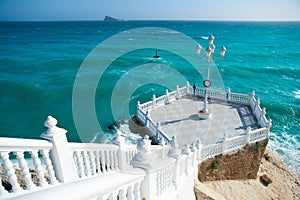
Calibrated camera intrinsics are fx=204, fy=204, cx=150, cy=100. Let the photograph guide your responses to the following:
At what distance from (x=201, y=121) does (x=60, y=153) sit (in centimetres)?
988

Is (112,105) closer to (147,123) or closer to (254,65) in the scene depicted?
(147,123)

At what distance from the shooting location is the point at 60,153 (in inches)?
140

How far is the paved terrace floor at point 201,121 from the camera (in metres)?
11.0

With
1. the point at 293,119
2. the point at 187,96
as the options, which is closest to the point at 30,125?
the point at 187,96

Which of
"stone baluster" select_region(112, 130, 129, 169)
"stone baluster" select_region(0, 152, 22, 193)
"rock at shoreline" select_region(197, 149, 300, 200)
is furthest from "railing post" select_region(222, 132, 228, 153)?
"stone baluster" select_region(0, 152, 22, 193)

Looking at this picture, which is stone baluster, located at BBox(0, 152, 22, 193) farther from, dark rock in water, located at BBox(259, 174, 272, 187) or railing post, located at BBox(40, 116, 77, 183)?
dark rock in water, located at BBox(259, 174, 272, 187)

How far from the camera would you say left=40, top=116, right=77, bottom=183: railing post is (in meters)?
3.34

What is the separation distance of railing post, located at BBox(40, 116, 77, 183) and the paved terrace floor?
7.28m

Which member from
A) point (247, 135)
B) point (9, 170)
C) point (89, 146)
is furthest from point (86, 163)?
point (247, 135)

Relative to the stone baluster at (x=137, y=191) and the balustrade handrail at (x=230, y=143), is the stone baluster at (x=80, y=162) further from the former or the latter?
the balustrade handrail at (x=230, y=143)

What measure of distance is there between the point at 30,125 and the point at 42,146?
17596 mm

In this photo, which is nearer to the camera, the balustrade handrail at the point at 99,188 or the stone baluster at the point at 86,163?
the balustrade handrail at the point at 99,188

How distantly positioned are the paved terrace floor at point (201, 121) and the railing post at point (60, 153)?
7.28 m

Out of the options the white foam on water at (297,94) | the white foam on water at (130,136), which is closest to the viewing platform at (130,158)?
the white foam on water at (130,136)
